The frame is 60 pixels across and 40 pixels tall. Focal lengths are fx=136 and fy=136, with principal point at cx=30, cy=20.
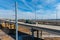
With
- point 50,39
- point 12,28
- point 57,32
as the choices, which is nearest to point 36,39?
point 50,39

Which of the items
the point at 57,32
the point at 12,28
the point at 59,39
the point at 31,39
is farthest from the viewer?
the point at 12,28

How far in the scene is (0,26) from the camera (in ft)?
327

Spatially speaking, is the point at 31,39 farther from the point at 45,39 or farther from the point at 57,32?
the point at 57,32

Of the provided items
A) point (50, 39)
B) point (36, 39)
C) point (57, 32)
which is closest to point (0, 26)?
point (36, 39)

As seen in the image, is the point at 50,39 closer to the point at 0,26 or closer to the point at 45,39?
the point at 45,39

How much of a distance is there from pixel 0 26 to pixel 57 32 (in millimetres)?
79903

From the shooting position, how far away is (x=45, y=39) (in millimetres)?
48469

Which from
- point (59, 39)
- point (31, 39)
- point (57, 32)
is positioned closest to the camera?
point (57, 32)

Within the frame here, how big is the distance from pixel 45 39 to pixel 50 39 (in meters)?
1.80

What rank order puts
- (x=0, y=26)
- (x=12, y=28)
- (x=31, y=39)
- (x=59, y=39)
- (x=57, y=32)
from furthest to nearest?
(x=0, y=26) → (x=12, y=28) → (x=31, y=39) → (x=59, y=39) → (x=57, y=32)

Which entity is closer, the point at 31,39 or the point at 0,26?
the point at 31,39

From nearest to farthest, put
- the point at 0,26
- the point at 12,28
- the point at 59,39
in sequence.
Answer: the point at 59,39
the point at 12,28
the point at 0,26

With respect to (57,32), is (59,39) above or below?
below

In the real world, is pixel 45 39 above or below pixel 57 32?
below
